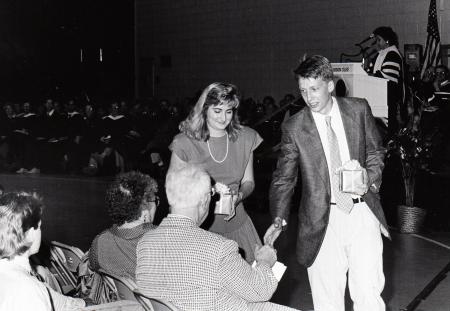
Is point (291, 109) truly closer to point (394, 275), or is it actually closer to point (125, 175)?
point (394, 275)

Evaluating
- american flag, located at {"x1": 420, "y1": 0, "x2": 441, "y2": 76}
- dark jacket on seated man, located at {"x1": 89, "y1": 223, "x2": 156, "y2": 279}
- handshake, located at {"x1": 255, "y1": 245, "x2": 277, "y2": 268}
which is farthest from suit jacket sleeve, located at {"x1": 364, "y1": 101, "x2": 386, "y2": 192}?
american flag, located at {"x1": 420, "y1": 0, "x2": 441, "y2": 76}

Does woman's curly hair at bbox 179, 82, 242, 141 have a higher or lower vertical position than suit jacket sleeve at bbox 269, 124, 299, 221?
higher

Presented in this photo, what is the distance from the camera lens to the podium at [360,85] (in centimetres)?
866

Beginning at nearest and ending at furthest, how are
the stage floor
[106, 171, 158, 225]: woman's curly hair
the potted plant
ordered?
[106, 171, 158, 225]: woman's curly hair < the stage floor < the potted plant

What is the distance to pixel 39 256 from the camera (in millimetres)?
3707

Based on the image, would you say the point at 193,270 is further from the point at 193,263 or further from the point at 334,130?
the point at 334,130

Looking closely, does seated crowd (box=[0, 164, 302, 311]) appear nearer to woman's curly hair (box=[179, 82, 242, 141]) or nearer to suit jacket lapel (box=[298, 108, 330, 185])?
suit jacket lapel (box=[298, 108, 330, 185])

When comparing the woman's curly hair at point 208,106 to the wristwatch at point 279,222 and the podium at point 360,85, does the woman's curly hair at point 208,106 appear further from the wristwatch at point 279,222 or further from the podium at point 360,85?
the podium at point 360,85

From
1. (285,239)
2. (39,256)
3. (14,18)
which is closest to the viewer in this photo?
(39,256)

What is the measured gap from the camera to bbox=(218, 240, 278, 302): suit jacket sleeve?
2.45m

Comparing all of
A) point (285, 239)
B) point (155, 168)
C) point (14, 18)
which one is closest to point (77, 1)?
point (14, 18)

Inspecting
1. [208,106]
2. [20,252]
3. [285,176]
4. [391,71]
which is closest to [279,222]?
[285,176]

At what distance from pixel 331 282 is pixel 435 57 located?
8093 mm

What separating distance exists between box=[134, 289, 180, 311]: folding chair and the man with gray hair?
0.10 feet
